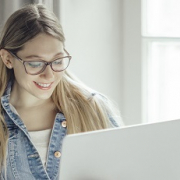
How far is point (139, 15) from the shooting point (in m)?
2.29

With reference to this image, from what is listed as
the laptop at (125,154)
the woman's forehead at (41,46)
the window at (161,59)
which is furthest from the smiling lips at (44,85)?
the window at (161,59)

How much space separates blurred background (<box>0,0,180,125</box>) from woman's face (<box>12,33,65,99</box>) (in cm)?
71

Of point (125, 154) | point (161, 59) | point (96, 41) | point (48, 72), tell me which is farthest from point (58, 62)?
point (161, 59)

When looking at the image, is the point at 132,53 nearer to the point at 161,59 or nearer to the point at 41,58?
the point at 161,59

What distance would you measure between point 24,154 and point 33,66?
292 mm

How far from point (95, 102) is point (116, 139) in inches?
27.9

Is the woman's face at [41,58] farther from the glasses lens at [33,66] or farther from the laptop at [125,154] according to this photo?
the laptop at [125,154]

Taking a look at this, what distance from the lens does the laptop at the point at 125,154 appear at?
2.89ft

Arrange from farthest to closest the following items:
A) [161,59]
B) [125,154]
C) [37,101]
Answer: [161,59]
[37,101]
[125,154]

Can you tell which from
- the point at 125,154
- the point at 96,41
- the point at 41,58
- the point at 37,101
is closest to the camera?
the point at 125,154

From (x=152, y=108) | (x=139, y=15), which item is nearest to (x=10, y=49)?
(x=139, y=15)

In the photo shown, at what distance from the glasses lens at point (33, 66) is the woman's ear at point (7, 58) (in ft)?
0.29

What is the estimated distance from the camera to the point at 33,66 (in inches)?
57.5

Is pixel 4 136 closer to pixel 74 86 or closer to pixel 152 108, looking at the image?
pixel 74 86
